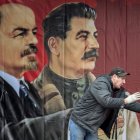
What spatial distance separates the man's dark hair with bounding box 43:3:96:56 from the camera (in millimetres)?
6586

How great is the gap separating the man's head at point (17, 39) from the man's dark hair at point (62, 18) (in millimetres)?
215

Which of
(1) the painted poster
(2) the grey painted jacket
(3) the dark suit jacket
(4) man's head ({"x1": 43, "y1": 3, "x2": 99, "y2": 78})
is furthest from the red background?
(2) the grey painted jacket

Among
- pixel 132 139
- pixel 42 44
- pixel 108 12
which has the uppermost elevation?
pixel 108 12

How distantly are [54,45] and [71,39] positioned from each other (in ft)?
1.00

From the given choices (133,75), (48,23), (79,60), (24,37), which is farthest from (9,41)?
(133,75)

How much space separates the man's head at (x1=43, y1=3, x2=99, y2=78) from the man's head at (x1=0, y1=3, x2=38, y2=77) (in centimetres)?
26

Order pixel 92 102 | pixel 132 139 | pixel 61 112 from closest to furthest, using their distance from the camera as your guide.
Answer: pixel 92 102, pixel 61 112, pixel 132 139

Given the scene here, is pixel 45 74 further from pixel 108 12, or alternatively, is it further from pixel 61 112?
pixel 108 12

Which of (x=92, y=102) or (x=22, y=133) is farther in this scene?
(x=22, y=133)

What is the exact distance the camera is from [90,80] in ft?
22.9

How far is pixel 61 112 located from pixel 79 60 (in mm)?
864

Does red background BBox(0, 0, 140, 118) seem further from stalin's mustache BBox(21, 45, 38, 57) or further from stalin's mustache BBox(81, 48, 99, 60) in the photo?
stalin's mustache BBox(21, 45, 38, 57)

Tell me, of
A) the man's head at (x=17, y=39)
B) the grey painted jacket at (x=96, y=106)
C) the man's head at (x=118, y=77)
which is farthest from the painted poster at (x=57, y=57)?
the man's head at (x=118, y=77)

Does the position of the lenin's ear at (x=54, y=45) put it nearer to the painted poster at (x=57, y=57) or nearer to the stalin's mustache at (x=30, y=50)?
the painted poster at (x=57, y=57)
